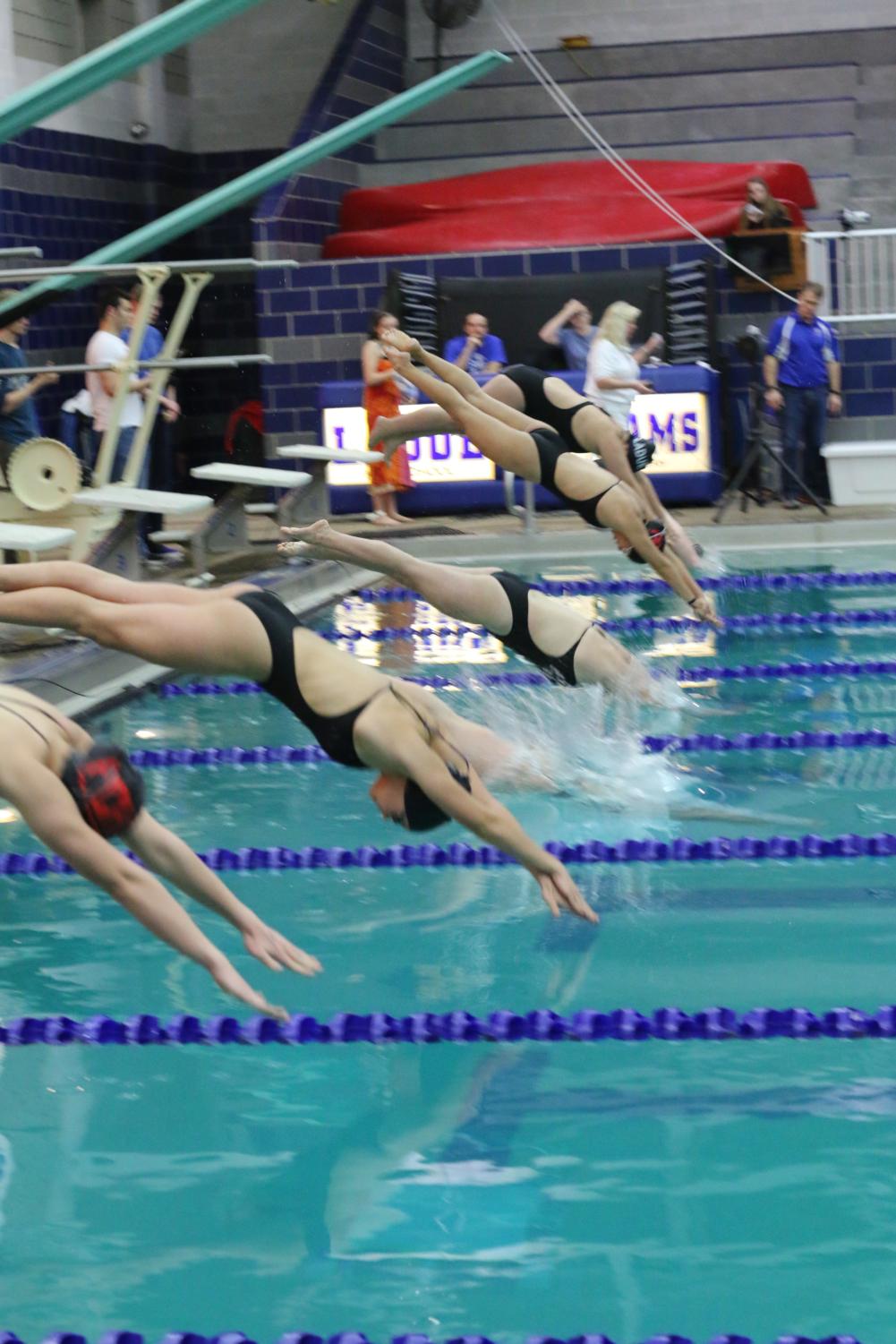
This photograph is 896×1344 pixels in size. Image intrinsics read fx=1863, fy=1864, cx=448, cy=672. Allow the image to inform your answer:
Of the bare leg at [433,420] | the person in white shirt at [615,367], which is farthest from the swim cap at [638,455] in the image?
the person in white shirt at [615,367]

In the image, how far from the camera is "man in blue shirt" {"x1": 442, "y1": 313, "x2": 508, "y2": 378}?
1315 centimetres

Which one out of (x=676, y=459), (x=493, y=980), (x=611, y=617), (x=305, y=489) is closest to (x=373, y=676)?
(x=493, y=980)

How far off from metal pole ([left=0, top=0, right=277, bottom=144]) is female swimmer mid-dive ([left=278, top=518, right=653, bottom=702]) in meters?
2.08

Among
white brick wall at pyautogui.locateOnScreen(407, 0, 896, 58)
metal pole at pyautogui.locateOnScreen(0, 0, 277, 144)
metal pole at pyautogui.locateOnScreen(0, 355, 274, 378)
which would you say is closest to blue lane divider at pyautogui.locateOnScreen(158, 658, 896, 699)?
metal pole at pyautogui.locateOnScreen(0, 355, 274, 378)

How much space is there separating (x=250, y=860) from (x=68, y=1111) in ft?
6.03

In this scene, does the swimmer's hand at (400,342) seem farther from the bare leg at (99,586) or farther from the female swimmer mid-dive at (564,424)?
the bare leg at (99,586)

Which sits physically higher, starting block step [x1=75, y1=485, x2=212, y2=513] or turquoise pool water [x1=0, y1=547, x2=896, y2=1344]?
starting block step [x1=75, y1=485, x2=212, y2=513]

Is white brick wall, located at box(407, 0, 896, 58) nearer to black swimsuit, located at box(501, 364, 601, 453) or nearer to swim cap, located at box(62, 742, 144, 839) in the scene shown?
black swimsuit, located at box(501, 364, 601, 453)

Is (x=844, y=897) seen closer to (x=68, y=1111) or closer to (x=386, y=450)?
(x=68, y=1111)

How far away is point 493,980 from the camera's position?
4691 millimetres

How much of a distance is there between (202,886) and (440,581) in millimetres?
2666

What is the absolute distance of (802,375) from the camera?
1274 centimetres

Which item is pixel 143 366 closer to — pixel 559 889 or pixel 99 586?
pixel 99 586

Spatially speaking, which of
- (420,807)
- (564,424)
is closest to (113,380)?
(564,424)
